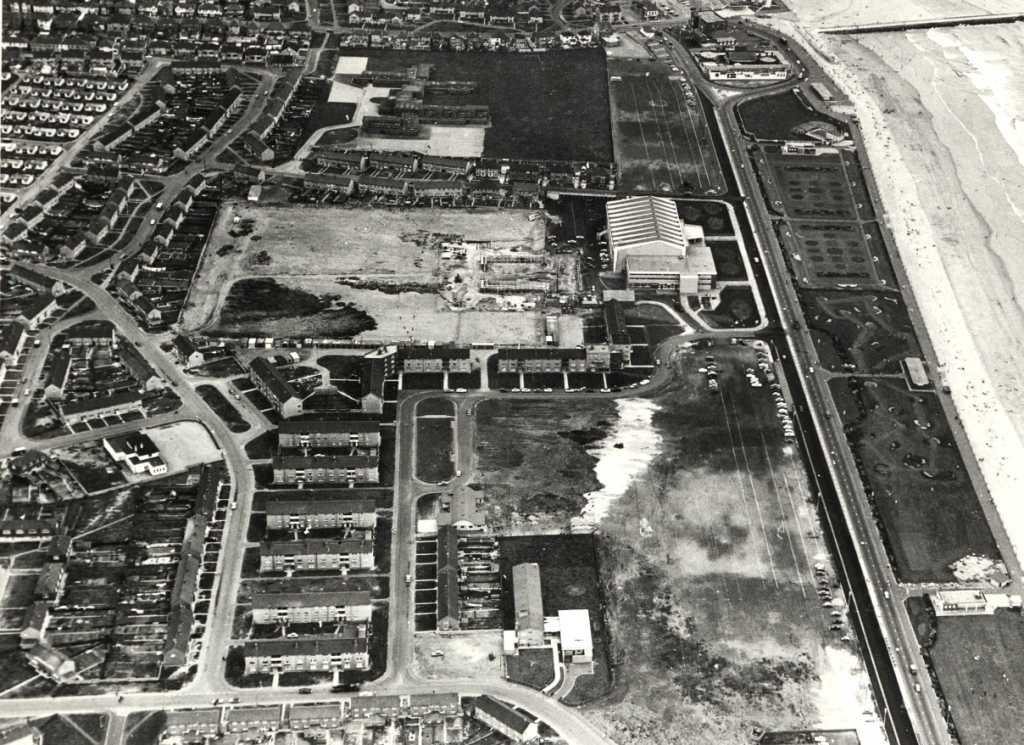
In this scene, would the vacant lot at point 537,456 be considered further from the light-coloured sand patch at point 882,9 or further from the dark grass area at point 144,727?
the light-coloured sand patch at point 882,9

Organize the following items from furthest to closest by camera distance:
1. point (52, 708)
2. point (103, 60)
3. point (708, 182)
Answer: point (103, 60) < point (708, 182) < point (52, 708)

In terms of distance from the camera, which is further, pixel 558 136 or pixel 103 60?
pixel 103 60

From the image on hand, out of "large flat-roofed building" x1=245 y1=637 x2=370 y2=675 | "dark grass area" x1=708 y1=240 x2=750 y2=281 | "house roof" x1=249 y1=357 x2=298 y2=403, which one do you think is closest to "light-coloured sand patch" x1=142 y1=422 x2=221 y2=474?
"house roof" x1=249 y1=357 x2=298 y2=403

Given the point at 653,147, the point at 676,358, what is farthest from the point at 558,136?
the point at 676,358

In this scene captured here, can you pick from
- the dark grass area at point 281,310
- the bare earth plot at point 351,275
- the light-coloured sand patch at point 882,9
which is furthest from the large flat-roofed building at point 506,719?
the light-coloured sand patch at point 882,9

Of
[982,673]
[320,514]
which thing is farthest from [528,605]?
[982,673]

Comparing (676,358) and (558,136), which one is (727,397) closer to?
(676,358)
